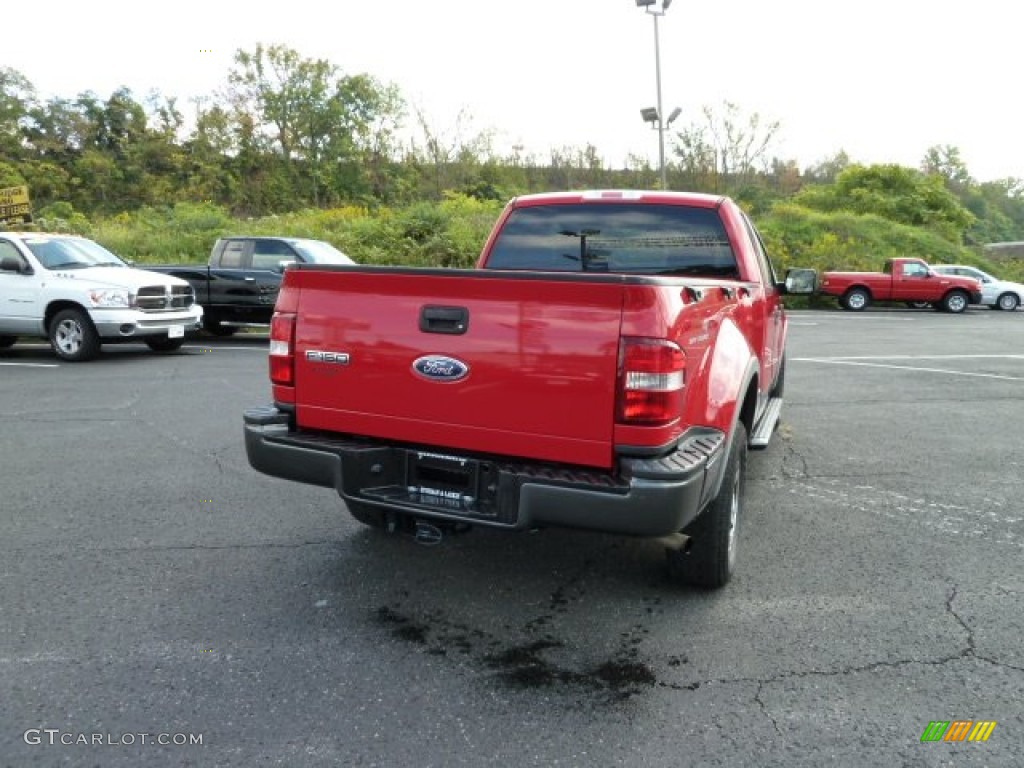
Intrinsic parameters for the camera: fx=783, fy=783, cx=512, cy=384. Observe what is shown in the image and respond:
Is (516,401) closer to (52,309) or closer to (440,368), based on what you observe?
(440,368)

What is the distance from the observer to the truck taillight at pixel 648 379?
9.20 feet

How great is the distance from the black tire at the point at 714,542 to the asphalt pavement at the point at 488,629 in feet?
0.31

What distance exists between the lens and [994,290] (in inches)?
1030

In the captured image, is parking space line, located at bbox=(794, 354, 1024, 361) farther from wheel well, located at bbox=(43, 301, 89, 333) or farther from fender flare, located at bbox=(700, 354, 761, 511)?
wheel well, located at bbox=(43, 301, 89, 333)

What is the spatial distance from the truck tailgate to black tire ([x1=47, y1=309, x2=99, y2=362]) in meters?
9.11

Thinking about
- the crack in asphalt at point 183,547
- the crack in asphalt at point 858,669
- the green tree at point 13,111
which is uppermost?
the green tree at point 13,111

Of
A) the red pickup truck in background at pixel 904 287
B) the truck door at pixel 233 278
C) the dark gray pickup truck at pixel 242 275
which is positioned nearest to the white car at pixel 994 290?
the red pickup truck in background at pixel 904 287

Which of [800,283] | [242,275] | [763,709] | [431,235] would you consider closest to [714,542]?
[763,709]

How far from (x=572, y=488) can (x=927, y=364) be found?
10773 millimetres

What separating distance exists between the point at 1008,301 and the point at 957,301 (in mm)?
2905

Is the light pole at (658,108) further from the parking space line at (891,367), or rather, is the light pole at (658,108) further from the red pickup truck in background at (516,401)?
the red pickup truck in background at (516,401)

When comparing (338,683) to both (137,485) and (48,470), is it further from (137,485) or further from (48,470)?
(48,470)

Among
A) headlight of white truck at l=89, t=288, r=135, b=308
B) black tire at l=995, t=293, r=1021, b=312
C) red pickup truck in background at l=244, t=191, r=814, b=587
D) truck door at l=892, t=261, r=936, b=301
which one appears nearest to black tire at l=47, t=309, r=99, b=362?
headlight of white truck at l=89, t=288, r=135, b=308

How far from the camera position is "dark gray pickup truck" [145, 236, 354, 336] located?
13539 mm
